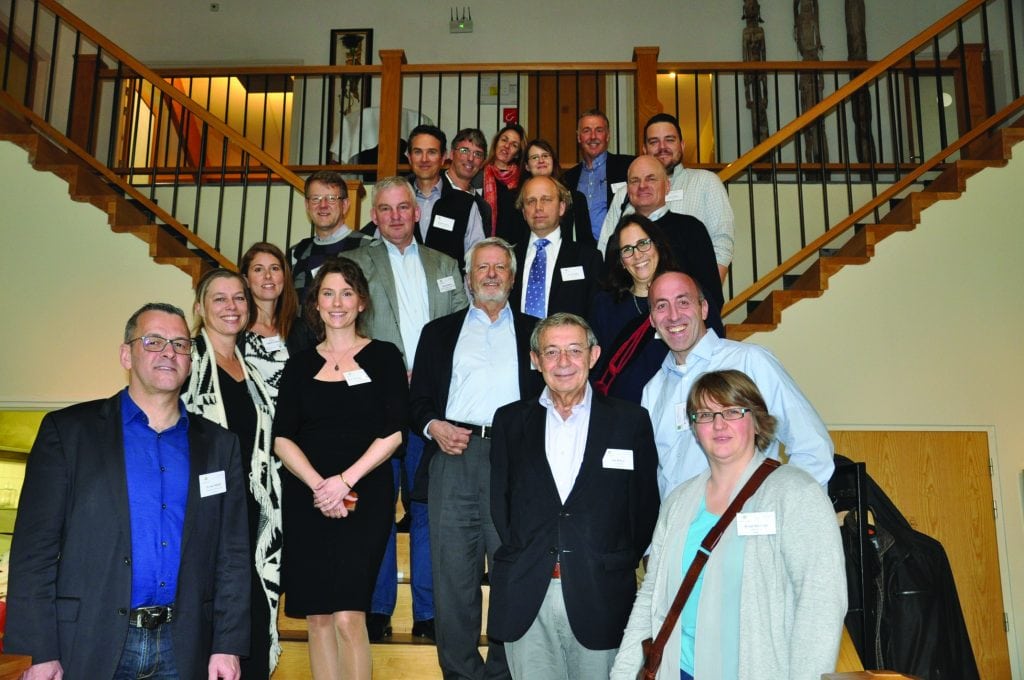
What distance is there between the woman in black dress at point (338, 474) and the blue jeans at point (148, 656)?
1.85 feet

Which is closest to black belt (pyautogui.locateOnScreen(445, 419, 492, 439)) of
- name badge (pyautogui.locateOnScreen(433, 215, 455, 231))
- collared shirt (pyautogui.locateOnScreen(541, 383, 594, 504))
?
collared shirt (pyautogui.locateOnScreen(541, 383, 594, 504))

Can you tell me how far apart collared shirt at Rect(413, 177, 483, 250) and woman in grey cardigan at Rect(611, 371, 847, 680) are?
2.24 meters

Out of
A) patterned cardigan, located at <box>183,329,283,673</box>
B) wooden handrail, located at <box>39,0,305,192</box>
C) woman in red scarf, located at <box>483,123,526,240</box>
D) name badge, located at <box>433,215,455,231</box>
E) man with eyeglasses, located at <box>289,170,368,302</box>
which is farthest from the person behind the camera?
wooden handrail, located at <box>39,0,305,192</box>

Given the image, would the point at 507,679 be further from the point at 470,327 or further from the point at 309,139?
the point at 309,139

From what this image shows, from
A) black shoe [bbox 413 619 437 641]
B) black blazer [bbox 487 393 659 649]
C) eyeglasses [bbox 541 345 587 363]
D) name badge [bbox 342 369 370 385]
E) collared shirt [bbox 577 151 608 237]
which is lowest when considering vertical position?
black shoe [bbox 413 619 437 641]

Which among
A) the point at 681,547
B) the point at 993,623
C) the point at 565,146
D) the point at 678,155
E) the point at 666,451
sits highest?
the point at 565,146

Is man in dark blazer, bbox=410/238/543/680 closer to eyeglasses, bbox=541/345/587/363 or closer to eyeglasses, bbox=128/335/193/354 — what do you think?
eyeglasses, bbox=541/345/587/363

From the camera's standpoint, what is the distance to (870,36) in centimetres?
888

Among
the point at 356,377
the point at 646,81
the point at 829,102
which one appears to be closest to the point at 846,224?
the point at 829,102

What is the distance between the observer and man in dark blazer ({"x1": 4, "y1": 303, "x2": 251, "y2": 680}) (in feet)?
7.22

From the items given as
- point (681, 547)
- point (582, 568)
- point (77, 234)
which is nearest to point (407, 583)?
point (582, 568)

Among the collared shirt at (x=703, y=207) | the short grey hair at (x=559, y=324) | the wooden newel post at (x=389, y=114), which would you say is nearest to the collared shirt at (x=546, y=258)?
the collared shirt at (x=703, y=207)

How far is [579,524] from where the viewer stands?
8.55 ft

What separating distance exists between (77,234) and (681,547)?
459 centimetres
